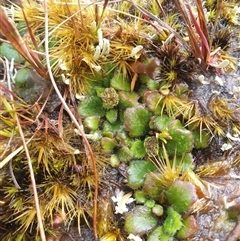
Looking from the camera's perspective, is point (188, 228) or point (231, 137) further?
point (231, 137)

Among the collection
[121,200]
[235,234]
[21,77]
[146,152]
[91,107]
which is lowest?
[235,234]

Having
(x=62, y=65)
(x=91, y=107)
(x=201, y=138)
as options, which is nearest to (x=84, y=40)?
(x=62, y=65)

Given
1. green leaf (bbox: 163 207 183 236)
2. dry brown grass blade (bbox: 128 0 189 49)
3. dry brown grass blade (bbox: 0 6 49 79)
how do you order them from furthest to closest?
dry brown grass blade (bbox: 128 0 189 49) → green leaf (bbox: 163 207 183 236) → dry brown grass blade (bbox: 0 6 49 79)

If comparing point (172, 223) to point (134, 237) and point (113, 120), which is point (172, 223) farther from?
point (113, 120)

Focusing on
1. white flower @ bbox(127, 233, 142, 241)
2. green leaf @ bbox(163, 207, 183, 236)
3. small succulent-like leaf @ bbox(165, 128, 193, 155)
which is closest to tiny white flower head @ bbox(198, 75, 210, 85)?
small succulent-like leaf @ bbox(165, 128, 193, 155)

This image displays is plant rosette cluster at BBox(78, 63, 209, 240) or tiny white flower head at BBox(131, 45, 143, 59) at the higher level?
tiny white flower head at BBox(131, 45, 143, 59)

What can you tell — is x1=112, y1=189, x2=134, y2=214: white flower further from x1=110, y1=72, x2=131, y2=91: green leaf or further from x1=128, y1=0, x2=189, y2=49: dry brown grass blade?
x1=128, y1=0, x2=189, y2=49: dry brown grass blade

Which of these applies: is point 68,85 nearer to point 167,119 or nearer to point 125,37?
point 125,37

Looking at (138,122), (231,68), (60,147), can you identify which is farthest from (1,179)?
(231,68)
